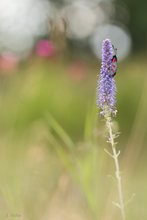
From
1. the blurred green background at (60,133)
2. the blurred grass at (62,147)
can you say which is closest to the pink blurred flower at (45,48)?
the blurred green background at (60,133)

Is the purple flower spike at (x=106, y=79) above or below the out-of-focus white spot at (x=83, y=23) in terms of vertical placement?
above

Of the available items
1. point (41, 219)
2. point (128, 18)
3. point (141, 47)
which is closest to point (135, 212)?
point (41, 219)

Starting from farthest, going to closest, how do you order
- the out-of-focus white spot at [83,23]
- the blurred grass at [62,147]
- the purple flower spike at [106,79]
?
1. the out-of-focus white spot at [83,23]
2. the blurred grass at [62,147]
3. the purple flower spike at [106,79]

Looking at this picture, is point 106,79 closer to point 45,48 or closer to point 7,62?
point 45,48

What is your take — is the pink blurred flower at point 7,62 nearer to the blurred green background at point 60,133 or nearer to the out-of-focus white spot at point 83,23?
the blurred green background at point 60,133

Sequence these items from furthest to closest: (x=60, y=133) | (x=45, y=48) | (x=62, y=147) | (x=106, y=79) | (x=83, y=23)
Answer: (x=83, y=23)
(x=62, y=147)
(x=45, y=48)
(x=60, y=133)
(x=106, y=79)

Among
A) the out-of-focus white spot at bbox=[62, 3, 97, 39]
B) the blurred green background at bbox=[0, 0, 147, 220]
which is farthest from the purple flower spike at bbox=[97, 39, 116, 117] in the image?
the out-of-focus white spot at bbox=[62, 3, 97, 39]

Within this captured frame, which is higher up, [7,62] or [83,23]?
[7,62]

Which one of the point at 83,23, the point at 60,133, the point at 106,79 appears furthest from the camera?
the point at 83,23

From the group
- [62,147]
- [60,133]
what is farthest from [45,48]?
[62,147]
